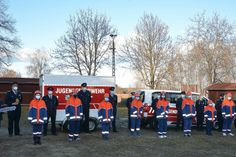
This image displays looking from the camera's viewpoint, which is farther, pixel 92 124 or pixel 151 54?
pixel 151 54

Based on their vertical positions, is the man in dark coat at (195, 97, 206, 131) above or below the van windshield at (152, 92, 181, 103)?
below

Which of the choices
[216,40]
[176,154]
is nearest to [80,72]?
[216,40]

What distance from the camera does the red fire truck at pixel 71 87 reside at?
609 inches

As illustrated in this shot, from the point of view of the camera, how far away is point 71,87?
51.8 ft

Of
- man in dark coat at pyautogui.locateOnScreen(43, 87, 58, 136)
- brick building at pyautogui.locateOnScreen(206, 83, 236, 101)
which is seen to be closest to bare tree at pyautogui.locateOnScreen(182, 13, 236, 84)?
brick building at pyautogui.locateOnScreen(206, 83, 236, 101)

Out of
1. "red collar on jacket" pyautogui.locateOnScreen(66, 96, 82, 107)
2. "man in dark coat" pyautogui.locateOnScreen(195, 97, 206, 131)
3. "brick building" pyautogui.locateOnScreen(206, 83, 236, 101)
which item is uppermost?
"brick building" pyautogui.locateOnScreen(206, 83, 236, 101)

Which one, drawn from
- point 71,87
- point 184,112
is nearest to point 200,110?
point 184,112

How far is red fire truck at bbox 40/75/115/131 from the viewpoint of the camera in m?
15.5

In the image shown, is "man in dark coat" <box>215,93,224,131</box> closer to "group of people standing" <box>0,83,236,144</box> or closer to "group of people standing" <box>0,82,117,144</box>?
"group of people standing" <box>0,83,236,144</box>

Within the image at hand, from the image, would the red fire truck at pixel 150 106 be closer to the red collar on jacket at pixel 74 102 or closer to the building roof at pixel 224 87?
the red collar on jacket at pixel 74 102

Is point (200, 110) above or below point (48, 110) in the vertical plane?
below

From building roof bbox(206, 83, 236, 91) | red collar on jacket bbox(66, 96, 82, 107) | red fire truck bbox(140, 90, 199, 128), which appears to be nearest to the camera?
red collar on jacket bbox(66, 96, 82, 107)

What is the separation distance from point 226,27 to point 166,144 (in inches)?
1130

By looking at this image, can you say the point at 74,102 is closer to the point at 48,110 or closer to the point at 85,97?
the point at 85,97
